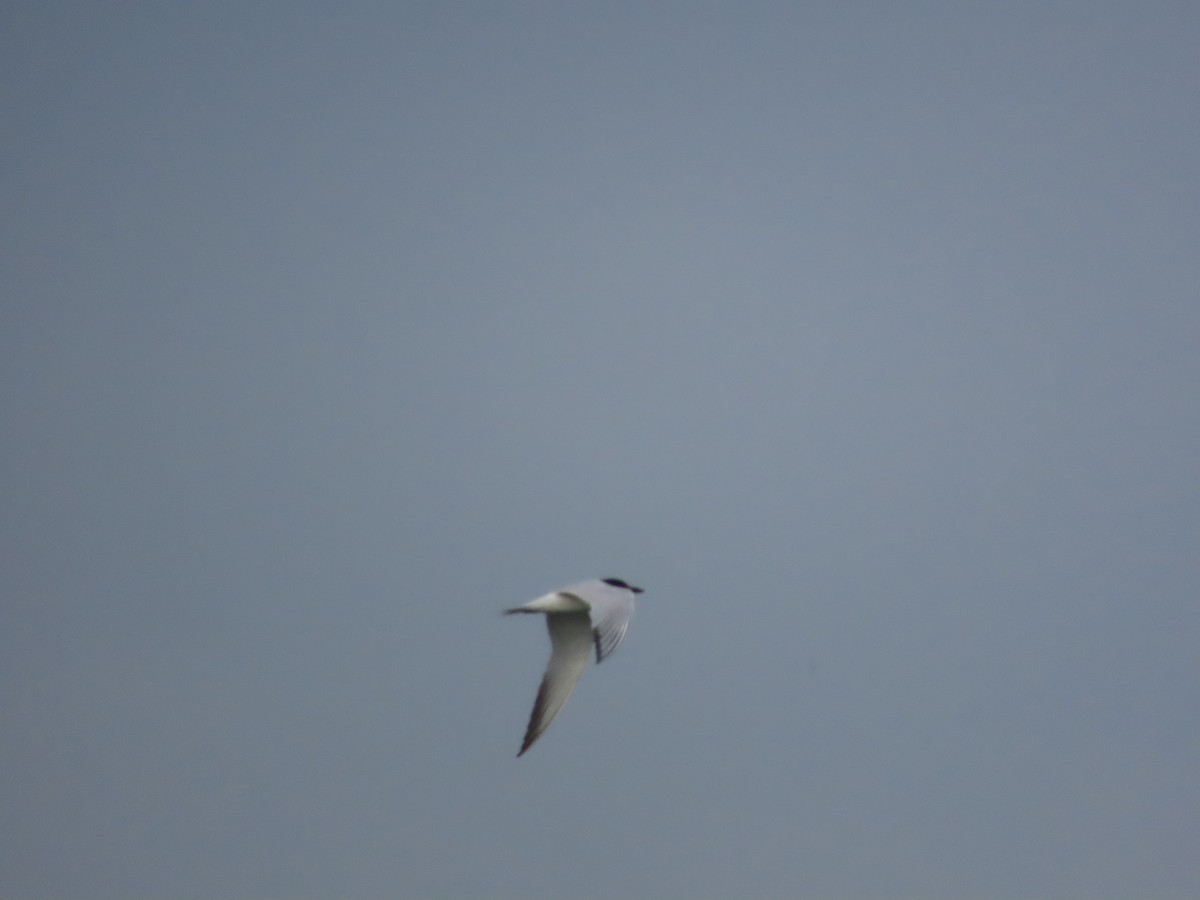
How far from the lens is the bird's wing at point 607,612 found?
20.7 feet

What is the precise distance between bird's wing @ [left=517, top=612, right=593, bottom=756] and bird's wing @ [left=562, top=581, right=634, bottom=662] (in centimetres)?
34

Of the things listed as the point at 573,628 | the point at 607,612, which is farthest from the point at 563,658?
the point at 607,612

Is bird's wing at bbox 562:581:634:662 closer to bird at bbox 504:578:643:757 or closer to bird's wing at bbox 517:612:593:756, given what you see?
bird at bbox 504:578:643:757

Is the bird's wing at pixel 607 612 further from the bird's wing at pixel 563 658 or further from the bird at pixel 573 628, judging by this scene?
the bird's wing at pixel 563 658


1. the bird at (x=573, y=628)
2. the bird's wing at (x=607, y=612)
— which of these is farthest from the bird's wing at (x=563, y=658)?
the bird's wing at (x=607, y=612)

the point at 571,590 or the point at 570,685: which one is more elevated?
the point at 571,590

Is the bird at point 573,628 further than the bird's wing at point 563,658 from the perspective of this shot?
No

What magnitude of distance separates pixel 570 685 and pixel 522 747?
727mm

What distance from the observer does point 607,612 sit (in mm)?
6488

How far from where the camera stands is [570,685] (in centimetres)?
717

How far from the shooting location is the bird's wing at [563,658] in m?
7.11

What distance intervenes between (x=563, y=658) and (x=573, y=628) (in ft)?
0.65

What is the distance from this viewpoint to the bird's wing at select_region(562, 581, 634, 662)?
6.30 metres

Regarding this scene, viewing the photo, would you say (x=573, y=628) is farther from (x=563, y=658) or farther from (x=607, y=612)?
(x=607, y=612)
